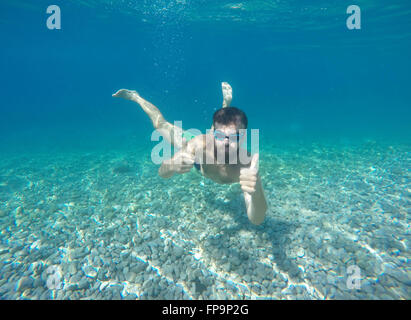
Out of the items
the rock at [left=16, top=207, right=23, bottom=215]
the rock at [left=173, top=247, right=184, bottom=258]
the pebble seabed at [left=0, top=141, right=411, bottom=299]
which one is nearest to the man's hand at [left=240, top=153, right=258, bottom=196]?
the pebble seabed at [left=0, top=141, right=411, bottom=299]

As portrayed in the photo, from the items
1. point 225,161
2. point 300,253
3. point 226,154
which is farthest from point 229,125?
point 300,253

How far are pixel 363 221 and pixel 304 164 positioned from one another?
5297 millimetres

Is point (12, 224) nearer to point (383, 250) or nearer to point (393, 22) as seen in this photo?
point (383, 250)

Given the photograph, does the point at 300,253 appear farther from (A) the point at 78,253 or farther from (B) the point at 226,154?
(A) the point at 78,253

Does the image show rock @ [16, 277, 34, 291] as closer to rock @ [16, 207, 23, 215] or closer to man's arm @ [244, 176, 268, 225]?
rock @ [16, 207, 23, 215]

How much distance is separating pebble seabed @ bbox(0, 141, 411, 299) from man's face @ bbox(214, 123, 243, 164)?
2190 mm

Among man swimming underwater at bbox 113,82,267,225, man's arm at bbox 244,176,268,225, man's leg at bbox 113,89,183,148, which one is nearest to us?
man swimming underwater at bbox 113,82,267,225

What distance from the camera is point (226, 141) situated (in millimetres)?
3850

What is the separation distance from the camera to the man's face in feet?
12.2

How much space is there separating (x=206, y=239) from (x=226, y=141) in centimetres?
272

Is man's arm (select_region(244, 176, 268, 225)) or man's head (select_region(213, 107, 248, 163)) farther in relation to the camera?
man's head (select_region(213, 107, 248, 163))

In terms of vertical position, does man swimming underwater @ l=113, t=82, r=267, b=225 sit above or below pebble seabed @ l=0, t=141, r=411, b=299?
above
